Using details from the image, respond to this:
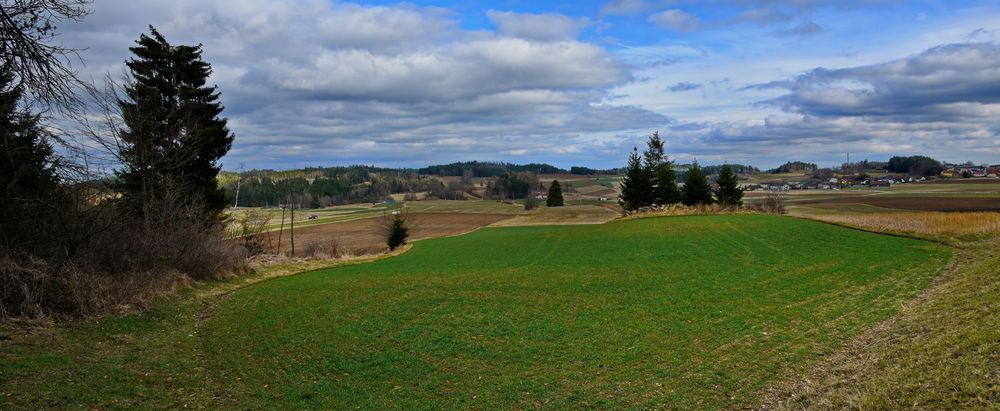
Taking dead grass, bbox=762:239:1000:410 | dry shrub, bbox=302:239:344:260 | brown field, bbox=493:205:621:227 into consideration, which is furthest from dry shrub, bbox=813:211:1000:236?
brown field, bbox=493:205:621:227

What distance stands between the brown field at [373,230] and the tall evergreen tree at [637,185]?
70.1 ft

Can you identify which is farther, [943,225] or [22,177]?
[943,225]

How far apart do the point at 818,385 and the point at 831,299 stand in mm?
6366

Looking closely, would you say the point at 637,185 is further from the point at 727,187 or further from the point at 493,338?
the point at 493,338

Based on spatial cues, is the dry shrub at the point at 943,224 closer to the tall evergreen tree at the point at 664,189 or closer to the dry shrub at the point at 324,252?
the tall evergreen tree at the point at 664,189

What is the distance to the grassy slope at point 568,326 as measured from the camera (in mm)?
8727

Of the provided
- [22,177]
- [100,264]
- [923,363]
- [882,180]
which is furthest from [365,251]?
[882,180]

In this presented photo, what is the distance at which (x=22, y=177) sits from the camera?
40.9 feet

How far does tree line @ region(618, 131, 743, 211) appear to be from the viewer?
51875 mm

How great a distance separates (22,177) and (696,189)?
4964cm

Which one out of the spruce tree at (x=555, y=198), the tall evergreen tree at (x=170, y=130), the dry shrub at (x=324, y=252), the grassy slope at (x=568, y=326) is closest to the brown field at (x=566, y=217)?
the spruce tree at (x=555, y=198)

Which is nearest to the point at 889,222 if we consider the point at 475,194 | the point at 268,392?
the point at 268,392

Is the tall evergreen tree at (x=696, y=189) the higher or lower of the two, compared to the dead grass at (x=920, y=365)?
higher

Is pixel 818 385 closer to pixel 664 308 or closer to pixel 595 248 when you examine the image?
pixel 664 308
